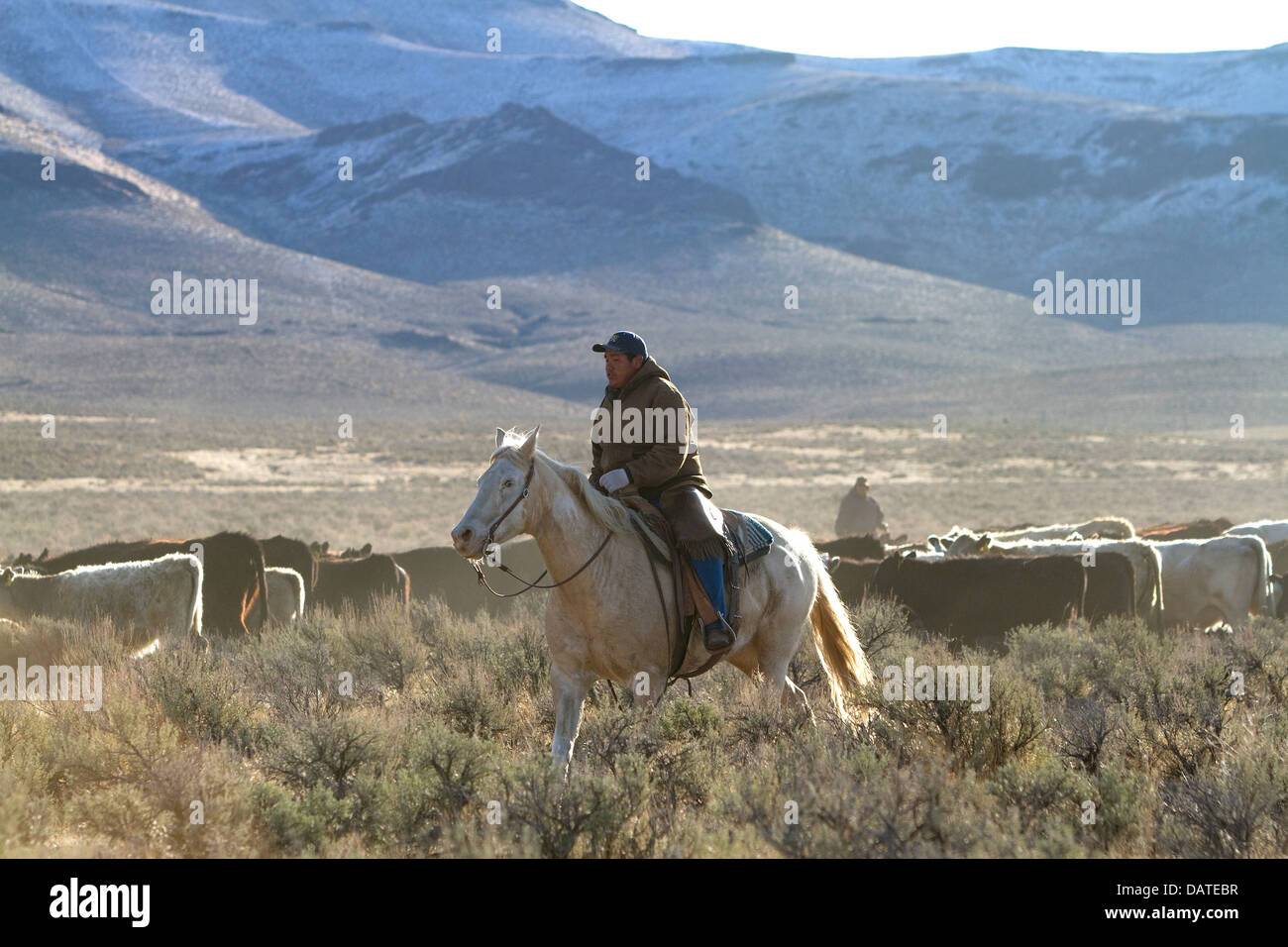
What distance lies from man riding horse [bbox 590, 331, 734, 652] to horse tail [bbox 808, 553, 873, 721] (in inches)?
58.6

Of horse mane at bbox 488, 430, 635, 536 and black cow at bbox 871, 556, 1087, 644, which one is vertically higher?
horse mane at bbox 488, 430, 635, 536

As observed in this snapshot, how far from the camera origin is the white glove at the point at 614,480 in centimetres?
716

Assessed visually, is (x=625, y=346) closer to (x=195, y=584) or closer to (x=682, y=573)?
(x=682, y=573)

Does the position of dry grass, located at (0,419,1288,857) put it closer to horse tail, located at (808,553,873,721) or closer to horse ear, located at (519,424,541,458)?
horse tail, located at (808,553,873,721)

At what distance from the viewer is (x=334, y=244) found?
137125mm

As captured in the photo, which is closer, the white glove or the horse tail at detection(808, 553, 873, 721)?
the white glove

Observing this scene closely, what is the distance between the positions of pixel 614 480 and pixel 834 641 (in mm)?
2319

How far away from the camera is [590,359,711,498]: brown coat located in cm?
725

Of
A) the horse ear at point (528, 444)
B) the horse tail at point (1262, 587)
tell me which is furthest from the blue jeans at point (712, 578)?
the horse tail at point (1262, 587)

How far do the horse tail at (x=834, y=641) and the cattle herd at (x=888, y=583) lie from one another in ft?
12.1

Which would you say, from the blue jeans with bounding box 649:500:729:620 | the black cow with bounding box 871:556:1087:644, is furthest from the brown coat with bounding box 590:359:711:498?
the black cow with bounding box 871:556:1087:644

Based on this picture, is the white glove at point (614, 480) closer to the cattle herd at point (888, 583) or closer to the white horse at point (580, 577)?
the white horse at point (580, 577)

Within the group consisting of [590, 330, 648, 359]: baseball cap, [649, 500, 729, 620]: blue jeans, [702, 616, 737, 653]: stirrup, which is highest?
[590, 330, 648, 359]: baseball cap
